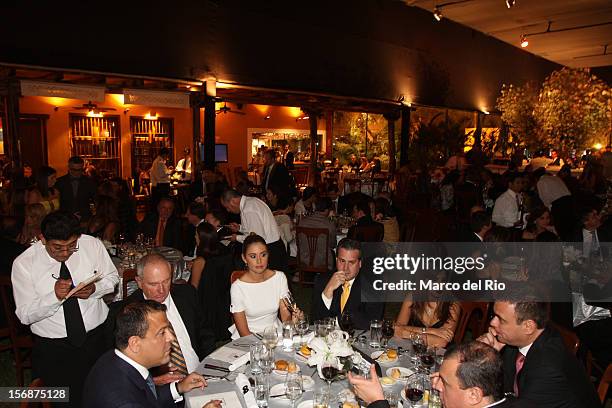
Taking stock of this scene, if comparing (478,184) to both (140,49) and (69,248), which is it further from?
(69,248)

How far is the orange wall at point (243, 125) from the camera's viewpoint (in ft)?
56.8

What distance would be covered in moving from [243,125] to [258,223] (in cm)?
1278

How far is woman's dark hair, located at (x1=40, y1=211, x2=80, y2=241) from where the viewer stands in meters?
2.96

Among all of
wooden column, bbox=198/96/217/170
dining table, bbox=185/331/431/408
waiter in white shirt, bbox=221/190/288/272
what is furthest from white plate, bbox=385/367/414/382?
Answer: wooden column, bbox=198/96/217/170

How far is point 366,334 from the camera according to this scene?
3.35 meters

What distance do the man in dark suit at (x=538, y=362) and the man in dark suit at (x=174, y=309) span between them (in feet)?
6.00

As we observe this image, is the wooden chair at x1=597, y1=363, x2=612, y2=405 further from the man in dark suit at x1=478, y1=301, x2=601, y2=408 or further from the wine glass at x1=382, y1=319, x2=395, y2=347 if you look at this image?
the wine glass at x1=382, y1=319, x2=395, y2=347

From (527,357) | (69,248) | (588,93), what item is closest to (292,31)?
(588,93)

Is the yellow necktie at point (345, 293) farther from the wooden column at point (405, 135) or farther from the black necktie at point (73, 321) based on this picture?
the wooden column at point (405, 135)

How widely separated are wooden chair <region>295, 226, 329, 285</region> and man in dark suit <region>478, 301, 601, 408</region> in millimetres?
3446

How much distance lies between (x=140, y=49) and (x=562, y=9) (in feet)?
37.6

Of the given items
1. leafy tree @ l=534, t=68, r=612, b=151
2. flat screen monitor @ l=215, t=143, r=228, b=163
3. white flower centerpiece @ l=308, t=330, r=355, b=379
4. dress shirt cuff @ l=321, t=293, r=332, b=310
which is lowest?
dress shirt cuff @ l=321, t=293, r=332, b=310

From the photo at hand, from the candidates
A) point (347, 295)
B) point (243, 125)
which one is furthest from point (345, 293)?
point (243, 125)

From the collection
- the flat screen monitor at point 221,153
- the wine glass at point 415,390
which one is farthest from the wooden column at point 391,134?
the wine glass at point 415,390
